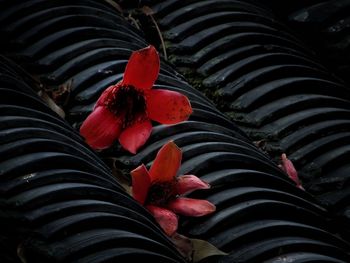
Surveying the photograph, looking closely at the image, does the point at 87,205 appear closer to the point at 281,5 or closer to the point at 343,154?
the point at 343,154

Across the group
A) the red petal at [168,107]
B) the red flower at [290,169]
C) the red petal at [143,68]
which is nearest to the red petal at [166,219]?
the red petal at [168,107]

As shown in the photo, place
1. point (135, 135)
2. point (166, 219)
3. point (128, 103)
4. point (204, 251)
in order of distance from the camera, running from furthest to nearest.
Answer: point (128, 103) → point (135, 135) → point (166, 219) → point (204, 251)

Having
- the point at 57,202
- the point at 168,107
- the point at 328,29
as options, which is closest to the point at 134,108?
the point at 168,107

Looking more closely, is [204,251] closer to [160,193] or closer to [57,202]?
[160,193]

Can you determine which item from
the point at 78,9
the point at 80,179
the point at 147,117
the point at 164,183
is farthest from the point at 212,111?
the point at 80,179

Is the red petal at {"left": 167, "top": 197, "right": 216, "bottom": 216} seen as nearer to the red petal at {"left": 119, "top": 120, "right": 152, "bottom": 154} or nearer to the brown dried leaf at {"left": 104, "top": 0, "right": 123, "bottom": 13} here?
the red petal at {"left": 119, "top": 120, "right": 152, "bottom": 154}
